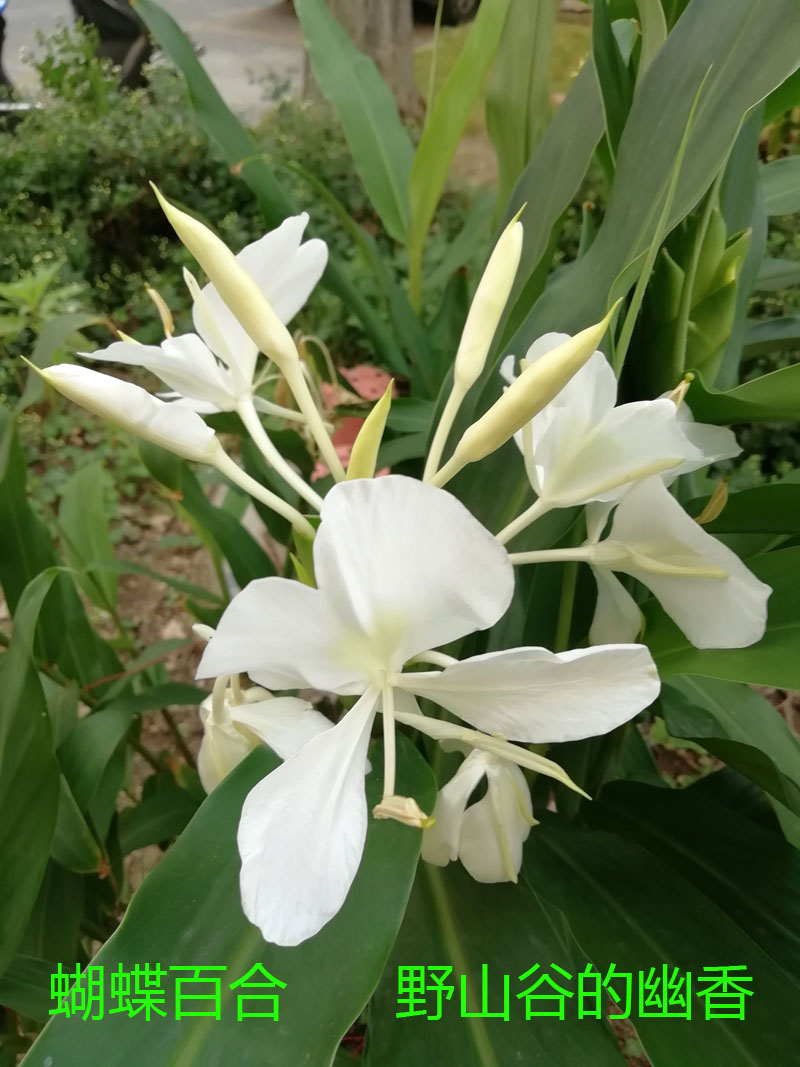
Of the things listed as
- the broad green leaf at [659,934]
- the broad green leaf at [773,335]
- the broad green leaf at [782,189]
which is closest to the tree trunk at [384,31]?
the broad green leaf at [782,189]

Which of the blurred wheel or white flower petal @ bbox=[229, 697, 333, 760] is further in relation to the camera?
the blurred wheel

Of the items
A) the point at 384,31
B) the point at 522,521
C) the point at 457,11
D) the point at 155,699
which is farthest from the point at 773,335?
the point at 457,11

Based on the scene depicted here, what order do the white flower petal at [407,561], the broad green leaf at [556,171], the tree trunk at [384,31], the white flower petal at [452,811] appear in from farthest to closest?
the tree trunk at [384,31] < the broad green leaf at [556,171] < the white flower petal at [452,811] < the white flower petal at [407,561]

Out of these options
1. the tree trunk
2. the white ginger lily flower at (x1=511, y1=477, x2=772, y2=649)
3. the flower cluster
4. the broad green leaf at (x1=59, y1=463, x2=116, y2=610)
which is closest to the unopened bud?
the flower cluster

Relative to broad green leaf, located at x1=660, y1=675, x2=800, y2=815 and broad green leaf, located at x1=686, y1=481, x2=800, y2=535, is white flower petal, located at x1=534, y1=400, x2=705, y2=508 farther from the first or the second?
broad green leaf, located at x1=660, y1=675, x2=800, y2=815

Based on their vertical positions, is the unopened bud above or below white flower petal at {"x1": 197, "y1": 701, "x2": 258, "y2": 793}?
above

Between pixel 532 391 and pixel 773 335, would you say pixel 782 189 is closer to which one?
pixel 773 335

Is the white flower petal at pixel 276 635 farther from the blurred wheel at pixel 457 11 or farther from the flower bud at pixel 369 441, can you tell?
the blurred wheel at pixel 457 11
